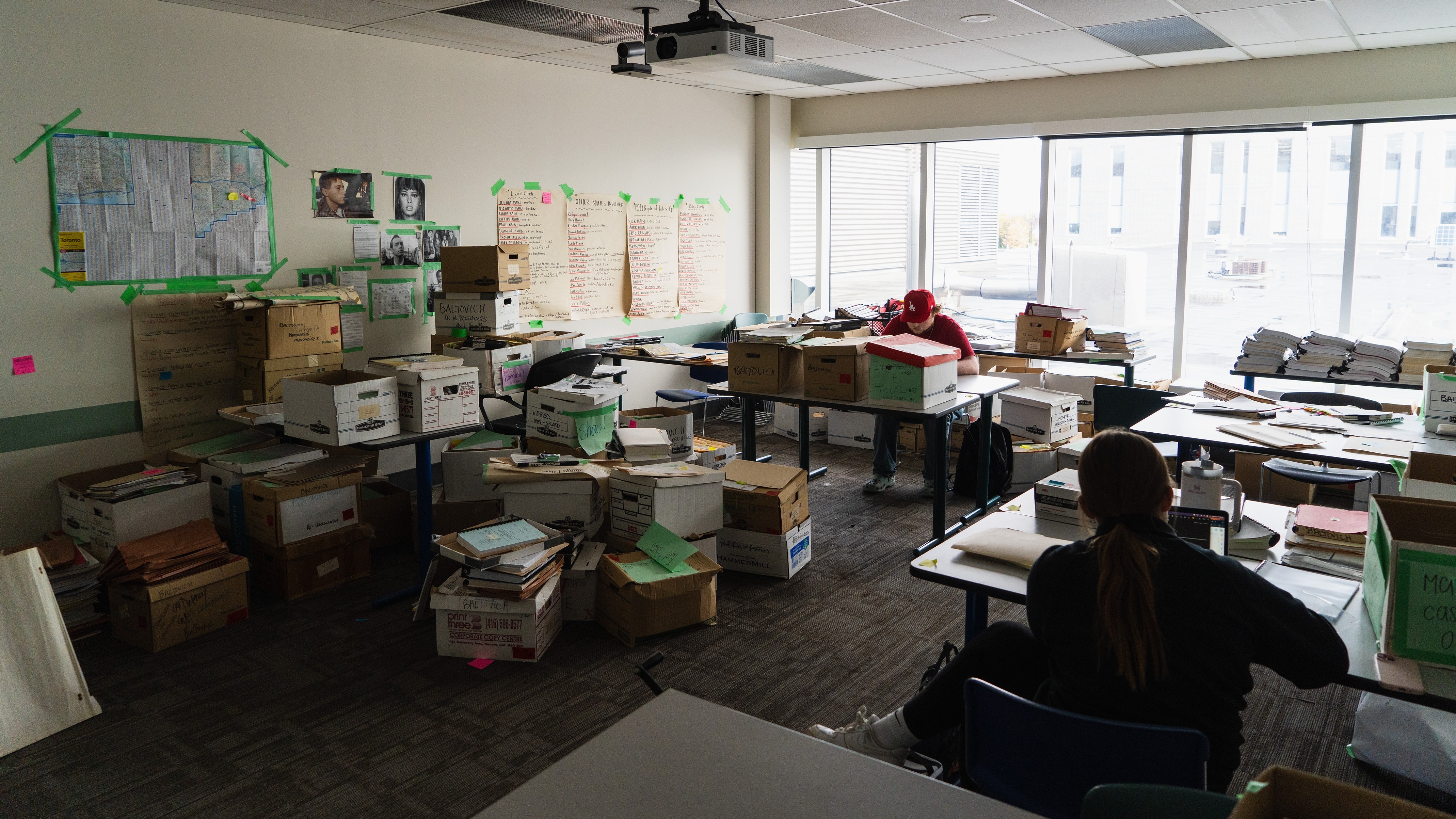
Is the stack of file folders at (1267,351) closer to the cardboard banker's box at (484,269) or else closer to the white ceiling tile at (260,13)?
the cardboard banker's box at (484,269)

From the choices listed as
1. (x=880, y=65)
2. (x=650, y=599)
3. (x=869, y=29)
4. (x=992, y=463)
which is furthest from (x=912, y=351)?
(x=880, y=65)

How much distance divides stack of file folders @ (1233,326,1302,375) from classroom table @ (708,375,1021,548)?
1.38 meters

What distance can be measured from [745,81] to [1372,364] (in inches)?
179

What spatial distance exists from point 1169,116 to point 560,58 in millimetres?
4162

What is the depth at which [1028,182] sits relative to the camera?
7.27 metres

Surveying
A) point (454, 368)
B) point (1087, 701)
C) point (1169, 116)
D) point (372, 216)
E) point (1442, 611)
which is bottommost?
point (1087, 701)

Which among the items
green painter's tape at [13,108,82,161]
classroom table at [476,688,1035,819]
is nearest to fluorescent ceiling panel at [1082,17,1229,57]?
classroom table at [476,688,1035,819]

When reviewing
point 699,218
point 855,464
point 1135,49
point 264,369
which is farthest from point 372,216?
point 1135,49

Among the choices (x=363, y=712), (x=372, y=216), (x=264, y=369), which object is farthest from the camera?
(x=372, y=216)

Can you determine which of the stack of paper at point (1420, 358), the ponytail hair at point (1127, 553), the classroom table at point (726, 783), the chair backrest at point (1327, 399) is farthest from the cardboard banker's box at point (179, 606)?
the stack of paper at point (1420, 358)

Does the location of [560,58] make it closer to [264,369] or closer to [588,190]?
[588,190]

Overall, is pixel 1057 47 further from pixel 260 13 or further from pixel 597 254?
pixel 260 13

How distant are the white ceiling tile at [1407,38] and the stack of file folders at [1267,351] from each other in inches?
67.3

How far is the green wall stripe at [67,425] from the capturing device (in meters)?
4.09
